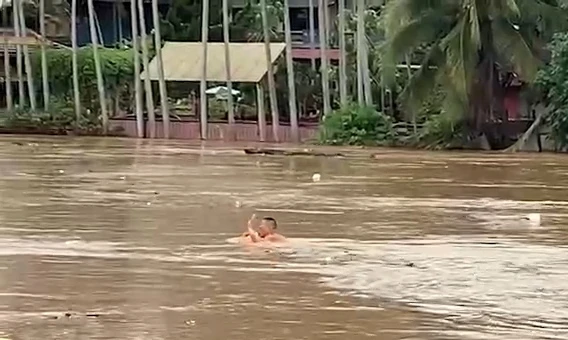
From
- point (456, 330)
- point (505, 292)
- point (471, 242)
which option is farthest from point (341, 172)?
point (456, 330)

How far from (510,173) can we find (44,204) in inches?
358

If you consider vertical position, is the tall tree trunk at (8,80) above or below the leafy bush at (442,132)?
above

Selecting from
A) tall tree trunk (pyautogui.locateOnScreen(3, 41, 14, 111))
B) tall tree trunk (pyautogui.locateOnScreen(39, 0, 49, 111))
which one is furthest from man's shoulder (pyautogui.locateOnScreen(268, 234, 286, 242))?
tall tree trunk (pyautogui.locateOnScreen(3, 41, 14, 111))

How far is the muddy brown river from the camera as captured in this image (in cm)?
711

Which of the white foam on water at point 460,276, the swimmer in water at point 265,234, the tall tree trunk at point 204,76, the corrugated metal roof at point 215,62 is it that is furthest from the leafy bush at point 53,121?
the white foam on water at point 460,276

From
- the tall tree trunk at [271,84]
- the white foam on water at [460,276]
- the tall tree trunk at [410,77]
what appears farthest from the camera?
the tall tree trunk at [271,84]

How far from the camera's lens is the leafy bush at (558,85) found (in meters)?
27.9

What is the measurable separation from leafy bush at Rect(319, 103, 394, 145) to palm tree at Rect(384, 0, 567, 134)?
7.44 ft

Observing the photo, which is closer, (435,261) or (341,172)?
(435,261)

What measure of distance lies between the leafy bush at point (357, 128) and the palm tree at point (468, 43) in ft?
7.44

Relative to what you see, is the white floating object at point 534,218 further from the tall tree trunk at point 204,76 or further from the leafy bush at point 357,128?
the tall tree trunk at point 204,76

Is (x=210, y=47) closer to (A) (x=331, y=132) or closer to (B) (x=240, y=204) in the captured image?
(A) (x=331, y=132)

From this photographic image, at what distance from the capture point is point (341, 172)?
2023 centimetres

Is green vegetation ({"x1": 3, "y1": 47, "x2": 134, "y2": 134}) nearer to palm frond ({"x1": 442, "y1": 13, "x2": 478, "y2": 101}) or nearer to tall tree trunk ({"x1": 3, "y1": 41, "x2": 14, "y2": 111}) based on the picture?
tall tree trunk ({"x1": 3, "y1": 41, "x2": 14, "y2": 111})
